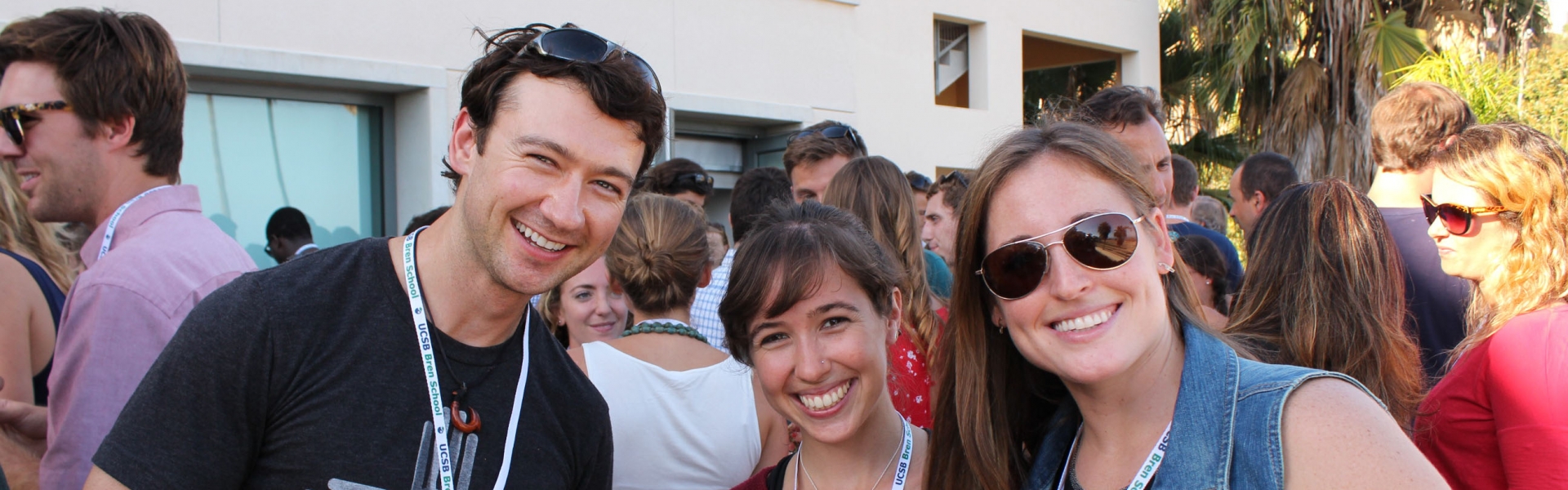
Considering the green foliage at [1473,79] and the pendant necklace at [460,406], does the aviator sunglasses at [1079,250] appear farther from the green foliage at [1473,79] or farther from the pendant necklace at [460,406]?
the green foliage at [1473,79]

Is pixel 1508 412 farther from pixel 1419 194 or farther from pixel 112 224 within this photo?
pixel 112 224

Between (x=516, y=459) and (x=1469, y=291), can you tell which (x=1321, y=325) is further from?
(x=516, y=459)

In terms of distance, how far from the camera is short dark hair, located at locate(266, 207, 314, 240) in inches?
280

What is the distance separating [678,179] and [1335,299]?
13.6 feet

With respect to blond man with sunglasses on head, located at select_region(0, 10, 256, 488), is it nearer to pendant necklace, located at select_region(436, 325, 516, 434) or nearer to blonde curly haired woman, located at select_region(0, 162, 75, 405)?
blonde curly haired woman, located at select_region(0, 162, 75, 405)

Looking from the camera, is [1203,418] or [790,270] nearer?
[1203,418]

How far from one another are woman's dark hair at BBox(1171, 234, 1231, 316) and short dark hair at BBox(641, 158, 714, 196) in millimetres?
2806

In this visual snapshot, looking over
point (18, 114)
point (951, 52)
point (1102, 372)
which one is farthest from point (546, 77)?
point (951, 52)

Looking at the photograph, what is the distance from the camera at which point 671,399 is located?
3.10 metres

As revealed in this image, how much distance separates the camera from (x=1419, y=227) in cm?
392

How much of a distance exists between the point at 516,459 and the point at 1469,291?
3.39m

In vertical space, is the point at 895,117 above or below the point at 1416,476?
above

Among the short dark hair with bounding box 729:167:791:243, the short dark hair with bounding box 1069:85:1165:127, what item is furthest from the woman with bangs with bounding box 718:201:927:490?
the short dark hair with bounding box 729:167:791:243

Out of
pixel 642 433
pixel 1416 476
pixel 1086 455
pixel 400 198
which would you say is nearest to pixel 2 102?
pixel 642 433
